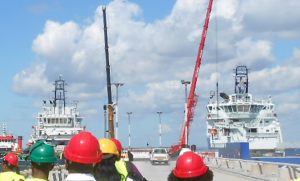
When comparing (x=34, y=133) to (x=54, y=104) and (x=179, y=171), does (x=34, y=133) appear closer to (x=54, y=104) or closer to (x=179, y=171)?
(x=54, y=104)

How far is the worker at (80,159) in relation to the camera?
464 centimetres

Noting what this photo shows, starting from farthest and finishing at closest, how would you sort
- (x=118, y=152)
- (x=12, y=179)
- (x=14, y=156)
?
1. (x=14, y=156)
2. (x=118, y=152)
3. (x=12, y=179)

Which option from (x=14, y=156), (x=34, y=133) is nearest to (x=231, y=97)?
(x=34, y=133)

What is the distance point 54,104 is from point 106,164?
96286 mm

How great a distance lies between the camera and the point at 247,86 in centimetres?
8369

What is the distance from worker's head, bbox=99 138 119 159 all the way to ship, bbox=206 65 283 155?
72.7 m

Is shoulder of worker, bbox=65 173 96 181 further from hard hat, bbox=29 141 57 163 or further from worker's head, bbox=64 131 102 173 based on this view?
hard hat, bbox=29 141 57 163

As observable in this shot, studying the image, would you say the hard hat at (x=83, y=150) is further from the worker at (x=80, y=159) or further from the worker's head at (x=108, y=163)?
the worker's head at (x=108, y=163)

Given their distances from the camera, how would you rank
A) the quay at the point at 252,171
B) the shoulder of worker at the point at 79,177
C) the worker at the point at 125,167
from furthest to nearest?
the quay at the point at 252,171
the worker at the point at 125,167
the shoulder of worker at the point at 79,177

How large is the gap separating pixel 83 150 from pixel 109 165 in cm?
193

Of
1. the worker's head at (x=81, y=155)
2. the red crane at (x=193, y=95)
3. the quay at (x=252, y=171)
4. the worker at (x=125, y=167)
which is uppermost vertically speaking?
the red crane at (x=193, y=95)

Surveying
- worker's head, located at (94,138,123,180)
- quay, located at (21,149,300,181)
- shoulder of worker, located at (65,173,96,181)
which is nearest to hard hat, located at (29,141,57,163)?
shoulder of worker, located at (65,173,96,181)

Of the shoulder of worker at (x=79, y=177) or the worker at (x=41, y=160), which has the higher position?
the worker at (x=41, y=160)

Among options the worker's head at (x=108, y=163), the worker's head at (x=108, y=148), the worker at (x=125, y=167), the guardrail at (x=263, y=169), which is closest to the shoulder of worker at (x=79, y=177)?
the worker's head at (x=108, y=163)
